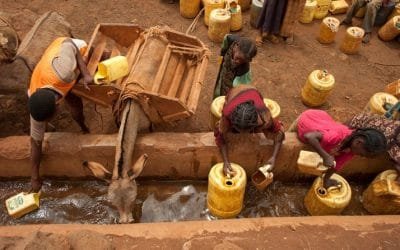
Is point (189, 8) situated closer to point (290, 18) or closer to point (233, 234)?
point (290, 18)

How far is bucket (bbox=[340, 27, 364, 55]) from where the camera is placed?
22.1ft

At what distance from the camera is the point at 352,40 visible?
6.78 m

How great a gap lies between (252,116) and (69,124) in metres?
3.14

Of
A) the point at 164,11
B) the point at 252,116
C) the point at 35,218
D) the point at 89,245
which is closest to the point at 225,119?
the point at 252,116

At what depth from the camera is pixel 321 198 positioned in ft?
12.9

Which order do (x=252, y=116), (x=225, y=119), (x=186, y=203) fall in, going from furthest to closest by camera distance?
(x=186, y=203), (x=225, y=119), (x=252, y=116)

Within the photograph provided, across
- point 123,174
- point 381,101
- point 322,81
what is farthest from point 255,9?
point 123,174

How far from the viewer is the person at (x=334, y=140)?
3.41m

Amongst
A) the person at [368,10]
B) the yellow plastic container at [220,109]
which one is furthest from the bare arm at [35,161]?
the person at [368,10]

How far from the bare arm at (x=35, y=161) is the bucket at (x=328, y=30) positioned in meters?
5.93

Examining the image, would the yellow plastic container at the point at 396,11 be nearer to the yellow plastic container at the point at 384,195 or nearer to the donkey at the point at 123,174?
the yellow plastic container at the point at 384,195

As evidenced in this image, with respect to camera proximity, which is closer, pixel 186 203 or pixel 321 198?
pixel 321 198

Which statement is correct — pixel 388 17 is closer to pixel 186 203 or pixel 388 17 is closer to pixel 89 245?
pixel 186 203

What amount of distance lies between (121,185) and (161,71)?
5.78 ft
